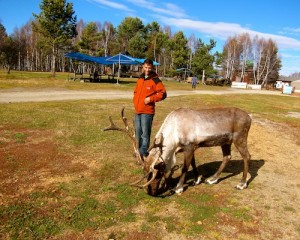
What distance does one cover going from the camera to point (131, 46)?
238 ft

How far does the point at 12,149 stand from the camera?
31.0ft

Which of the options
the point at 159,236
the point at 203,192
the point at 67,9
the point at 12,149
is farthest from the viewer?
the point at 67,9

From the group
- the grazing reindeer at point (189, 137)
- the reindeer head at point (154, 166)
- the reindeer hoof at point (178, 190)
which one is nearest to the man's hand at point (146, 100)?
the grazing reindeer at point (189, 137)

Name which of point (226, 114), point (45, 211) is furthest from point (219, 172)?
point (45, 211)

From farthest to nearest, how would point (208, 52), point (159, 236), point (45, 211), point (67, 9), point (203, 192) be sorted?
point (208, 52), point (67, 9), point (203, 192), point (45, 211), point (159, 236)

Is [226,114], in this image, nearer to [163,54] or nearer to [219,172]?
[219,172]

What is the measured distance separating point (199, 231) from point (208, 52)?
70.0 metres

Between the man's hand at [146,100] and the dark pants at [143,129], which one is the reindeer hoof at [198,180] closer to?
the dark pants at [143,129]

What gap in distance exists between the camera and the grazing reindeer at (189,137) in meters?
6.75

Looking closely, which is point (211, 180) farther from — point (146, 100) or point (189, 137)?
point (146, 100)

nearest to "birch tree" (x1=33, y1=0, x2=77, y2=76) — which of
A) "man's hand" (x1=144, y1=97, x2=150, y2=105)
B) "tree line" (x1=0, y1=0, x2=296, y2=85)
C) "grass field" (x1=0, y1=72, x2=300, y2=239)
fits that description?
"tree line" (x1=0, y1=0, x2=296, y2=85)

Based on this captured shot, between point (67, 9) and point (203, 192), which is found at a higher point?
point (67, 9)

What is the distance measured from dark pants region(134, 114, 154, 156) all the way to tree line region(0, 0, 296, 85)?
40.0 m

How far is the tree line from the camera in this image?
1788 inches
